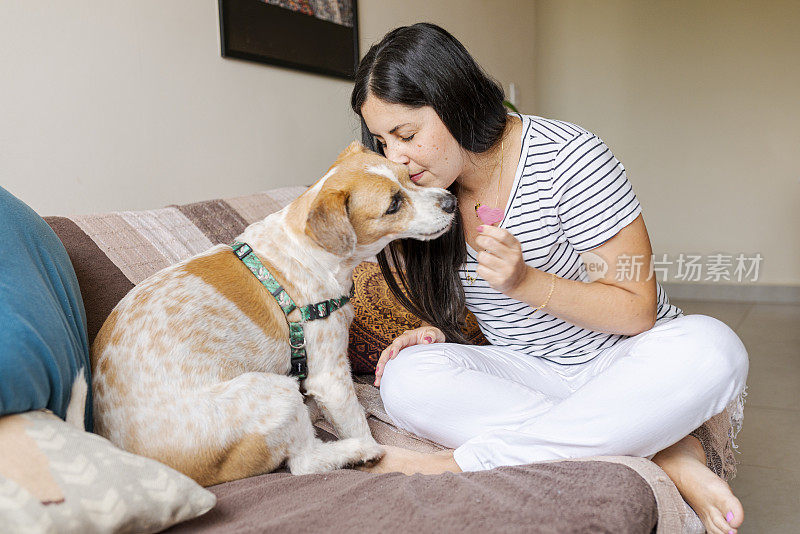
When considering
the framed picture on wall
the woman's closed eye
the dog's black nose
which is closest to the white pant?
the dog's black nose

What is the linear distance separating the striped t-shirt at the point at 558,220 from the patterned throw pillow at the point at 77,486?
0.97 meters

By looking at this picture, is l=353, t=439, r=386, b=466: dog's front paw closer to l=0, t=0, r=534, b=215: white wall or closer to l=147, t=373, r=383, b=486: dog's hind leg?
l=147, t=373, r=383, b=486: dog's hind leg

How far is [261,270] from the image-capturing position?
4.77 ft

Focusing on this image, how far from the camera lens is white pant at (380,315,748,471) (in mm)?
1278

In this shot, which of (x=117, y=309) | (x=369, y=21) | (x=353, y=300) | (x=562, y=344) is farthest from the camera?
(x=369, y=21)

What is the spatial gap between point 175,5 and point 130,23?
0.22 meters

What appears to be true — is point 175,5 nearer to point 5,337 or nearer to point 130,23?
point 130,23

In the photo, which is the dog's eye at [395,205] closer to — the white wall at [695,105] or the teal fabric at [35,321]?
the teal fabric at [35,321]

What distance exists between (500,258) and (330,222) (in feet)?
1.20

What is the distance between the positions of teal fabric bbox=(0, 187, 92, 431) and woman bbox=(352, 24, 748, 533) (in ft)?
2.22

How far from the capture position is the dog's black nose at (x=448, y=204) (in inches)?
58.2

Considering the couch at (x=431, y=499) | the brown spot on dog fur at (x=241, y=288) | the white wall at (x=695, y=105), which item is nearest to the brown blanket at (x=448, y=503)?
the couch at (x=431, y=499)

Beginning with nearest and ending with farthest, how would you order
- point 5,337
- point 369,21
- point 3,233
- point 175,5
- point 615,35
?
point 5,337
point 3,233
point 175,5
point 369,21
point 615,35

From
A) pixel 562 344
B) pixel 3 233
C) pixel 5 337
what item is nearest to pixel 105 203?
pixel 3 233
